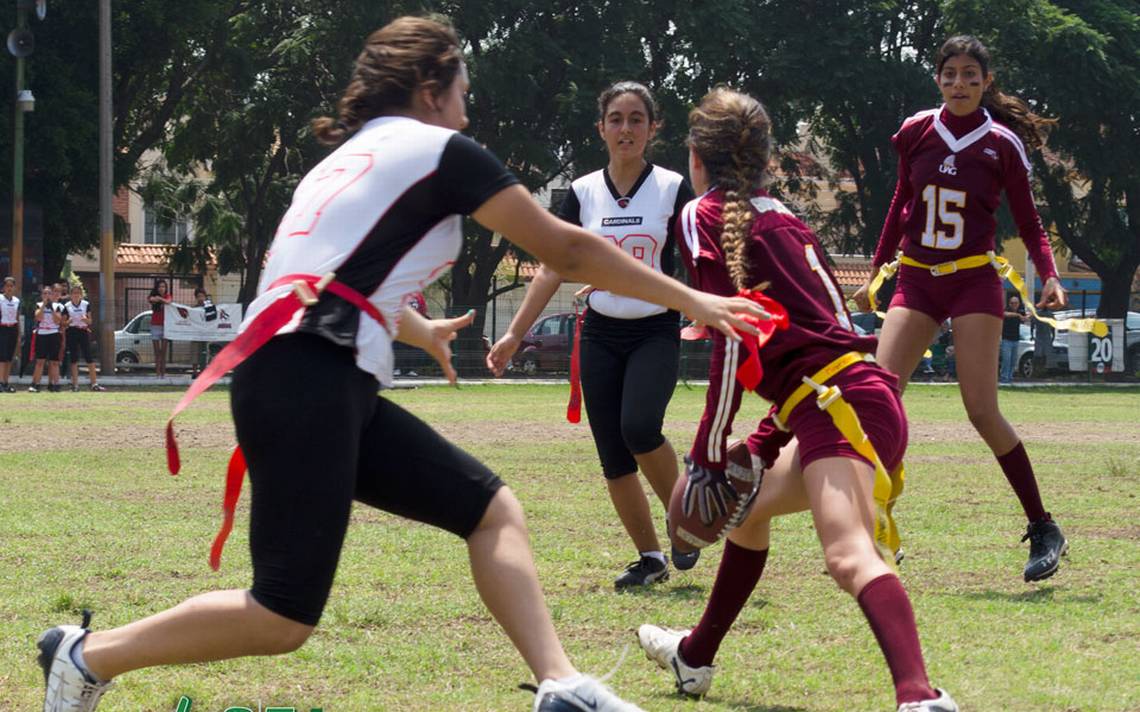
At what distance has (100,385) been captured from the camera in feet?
96.1

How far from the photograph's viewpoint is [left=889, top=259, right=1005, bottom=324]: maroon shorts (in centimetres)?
689

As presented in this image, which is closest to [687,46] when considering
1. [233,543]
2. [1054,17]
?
[1054,17]

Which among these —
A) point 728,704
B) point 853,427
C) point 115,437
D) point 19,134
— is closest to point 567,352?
point 19,134

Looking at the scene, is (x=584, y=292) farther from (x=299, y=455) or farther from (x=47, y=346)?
(x=47, y=346)

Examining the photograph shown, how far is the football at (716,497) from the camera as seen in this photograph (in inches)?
178

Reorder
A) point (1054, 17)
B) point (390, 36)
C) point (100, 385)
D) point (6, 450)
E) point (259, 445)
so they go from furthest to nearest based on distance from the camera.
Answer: point (1054, 17) < point (100, 385) < point (6, 450) < point (390, 36) < point (259, 445)

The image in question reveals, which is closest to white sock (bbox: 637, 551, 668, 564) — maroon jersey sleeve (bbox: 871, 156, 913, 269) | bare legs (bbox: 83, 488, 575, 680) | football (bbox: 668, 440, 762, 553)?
maroon jersey sleeve (bbox: 871, 156, 913, 269)

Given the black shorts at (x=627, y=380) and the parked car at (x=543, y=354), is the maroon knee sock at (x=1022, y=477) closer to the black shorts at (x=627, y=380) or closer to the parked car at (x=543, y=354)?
the black shorts at (x=627, y=380)

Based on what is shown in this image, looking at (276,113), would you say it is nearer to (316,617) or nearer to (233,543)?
(233,543)

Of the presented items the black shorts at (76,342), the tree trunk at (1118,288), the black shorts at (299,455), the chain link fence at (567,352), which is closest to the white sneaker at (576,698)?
the black shorts at (299,455)

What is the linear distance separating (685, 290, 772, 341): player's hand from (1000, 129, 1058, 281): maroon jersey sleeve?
349cm

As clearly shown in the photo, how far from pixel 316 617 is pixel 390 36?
Result: 4.67 ft

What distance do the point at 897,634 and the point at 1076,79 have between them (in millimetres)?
35817

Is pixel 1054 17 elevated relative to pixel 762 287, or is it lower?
elevated
